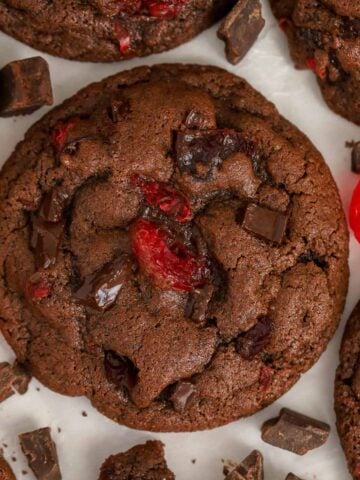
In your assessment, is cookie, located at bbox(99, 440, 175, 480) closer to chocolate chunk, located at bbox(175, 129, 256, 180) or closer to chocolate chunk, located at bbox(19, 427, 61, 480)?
chocolate chunk, located at bbox(19, 427, 61, 480)

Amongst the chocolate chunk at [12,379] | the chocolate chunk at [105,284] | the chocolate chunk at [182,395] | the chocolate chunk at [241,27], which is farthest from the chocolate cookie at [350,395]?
the chocolate chunk at [12,379]

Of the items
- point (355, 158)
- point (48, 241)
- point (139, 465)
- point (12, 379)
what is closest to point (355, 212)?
point (355, 158)

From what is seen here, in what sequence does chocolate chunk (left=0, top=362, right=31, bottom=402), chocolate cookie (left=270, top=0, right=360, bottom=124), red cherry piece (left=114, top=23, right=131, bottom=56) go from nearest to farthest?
1. chocolate cookie (left=270, top=0, right=360, bottom=124)
2. red cherry piece (left=114, top=23, right=131, bottom=56)
3. chocolate chunk (left=0, top=362, right=31, bottom=402)

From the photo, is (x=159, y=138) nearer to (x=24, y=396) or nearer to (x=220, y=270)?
(x=220, y=270)

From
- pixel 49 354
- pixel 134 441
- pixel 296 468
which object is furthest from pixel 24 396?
pixel 296 468

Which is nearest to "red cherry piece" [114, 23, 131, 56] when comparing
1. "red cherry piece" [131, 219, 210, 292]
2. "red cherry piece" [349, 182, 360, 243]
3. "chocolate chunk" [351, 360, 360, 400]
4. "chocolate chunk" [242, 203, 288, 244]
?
"red cherry piece" [131, 219, 210, 292]

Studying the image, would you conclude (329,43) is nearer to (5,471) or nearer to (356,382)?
(356,382)
